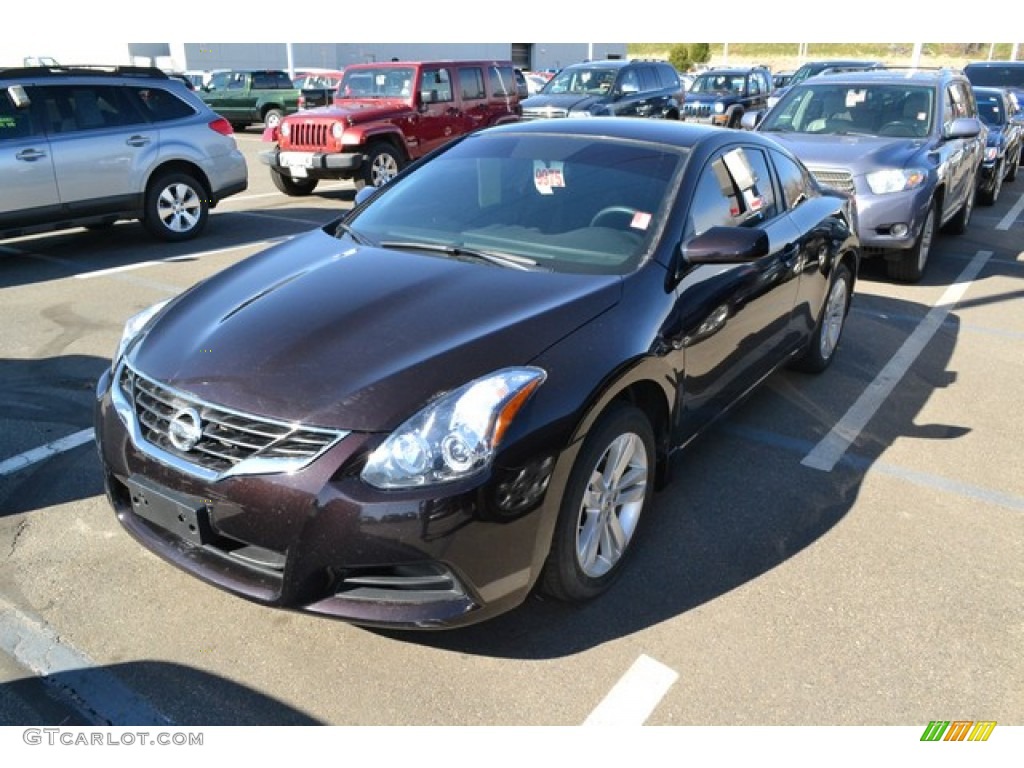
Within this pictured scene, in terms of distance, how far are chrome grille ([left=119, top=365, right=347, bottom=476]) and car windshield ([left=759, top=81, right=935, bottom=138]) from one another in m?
7.45

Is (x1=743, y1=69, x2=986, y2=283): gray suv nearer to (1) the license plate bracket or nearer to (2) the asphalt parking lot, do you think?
(2) the asphalt parking lot

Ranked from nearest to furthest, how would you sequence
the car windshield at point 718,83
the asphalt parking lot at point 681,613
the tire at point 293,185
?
1. the asphalt parking lot at point 681,613
2. the tire at point 293,185
3. the car windshield at point 718,83

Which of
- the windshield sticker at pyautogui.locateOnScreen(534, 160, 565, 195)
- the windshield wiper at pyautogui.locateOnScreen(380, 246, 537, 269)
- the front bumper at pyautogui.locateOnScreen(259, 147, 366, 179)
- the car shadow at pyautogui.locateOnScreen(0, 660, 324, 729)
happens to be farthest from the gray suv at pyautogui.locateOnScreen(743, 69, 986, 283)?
the car shadow at pyautogui.locateOnScreen(0, 660, 324, 729)

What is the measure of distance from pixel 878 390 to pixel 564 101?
1055 centimetres

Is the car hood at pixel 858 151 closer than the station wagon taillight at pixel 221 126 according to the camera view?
Yes

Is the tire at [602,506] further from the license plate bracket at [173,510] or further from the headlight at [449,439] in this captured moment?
the license plate bracket at [173,510]

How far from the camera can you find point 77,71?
26.4 feet

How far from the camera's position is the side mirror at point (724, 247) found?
322cm

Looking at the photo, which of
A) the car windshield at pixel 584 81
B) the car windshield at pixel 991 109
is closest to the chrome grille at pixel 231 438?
the car windshield at pixel 584 81

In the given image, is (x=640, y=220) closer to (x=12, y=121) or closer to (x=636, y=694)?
(x=636, y=694)

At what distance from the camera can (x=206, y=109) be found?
9.18m

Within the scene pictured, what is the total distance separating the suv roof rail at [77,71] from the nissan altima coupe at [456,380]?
571 cm

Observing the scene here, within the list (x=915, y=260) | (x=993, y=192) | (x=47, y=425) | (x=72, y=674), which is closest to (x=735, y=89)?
(x=993, y=192)

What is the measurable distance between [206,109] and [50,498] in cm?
678
